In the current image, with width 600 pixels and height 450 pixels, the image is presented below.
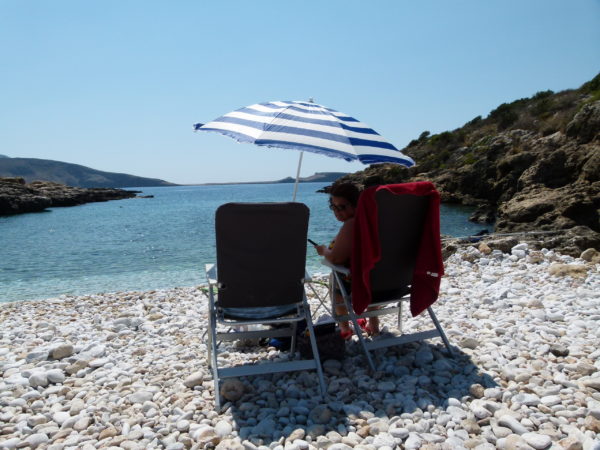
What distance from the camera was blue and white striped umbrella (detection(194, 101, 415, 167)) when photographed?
3.79 metres

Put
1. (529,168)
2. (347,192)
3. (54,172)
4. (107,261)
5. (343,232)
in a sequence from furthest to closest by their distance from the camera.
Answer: (54,172) < (529,168) < (107,261) < (347,192) < (343,232)

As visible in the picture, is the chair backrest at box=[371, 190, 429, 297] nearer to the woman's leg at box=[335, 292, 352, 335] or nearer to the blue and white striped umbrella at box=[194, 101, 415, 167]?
the woman's leg at box=[335, 292, 352, 335]

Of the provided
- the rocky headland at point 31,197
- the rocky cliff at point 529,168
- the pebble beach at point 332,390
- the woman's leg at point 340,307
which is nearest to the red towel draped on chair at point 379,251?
the woman's leg at point 340,307

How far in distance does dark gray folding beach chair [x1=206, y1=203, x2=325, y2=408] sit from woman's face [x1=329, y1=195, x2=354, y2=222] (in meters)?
0.64

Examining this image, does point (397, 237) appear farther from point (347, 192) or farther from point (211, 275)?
point (211, 275)

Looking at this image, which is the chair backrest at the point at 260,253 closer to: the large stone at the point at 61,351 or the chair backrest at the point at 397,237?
the chair backrest at the point at 397,237

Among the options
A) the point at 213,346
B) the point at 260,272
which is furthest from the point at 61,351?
the point at 260,272

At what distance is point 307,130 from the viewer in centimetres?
399

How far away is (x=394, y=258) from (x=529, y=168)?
60.1ft

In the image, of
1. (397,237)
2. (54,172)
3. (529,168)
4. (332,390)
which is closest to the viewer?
(332,390)

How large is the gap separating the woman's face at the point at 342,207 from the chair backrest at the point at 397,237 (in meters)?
0.49

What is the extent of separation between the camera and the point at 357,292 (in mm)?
3588

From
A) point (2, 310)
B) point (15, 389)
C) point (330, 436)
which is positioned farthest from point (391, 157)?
point (2, 310)

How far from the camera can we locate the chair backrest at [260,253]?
3256 millimetres
